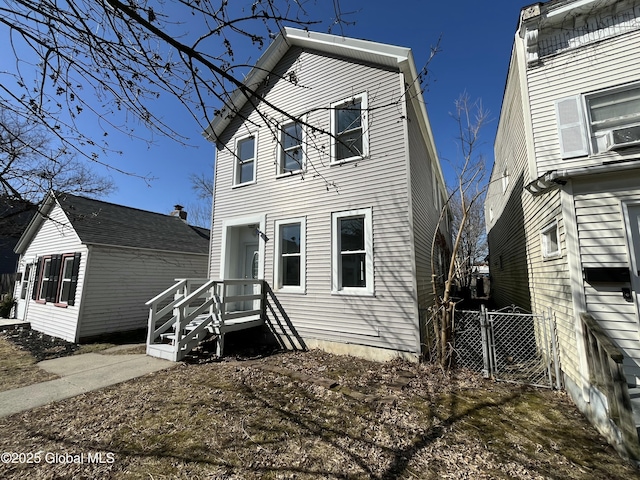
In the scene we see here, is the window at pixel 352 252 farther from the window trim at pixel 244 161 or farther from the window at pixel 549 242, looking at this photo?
the window at pixel 549 242

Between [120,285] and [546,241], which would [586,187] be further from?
[120,285]

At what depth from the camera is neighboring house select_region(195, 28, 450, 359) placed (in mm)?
6156

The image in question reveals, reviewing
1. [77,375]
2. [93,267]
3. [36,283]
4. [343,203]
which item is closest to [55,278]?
[36,283]

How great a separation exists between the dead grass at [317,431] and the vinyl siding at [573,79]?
13.5ft

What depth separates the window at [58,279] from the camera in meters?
9.70

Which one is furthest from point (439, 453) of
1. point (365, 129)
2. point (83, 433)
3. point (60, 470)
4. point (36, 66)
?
point (365, 129)

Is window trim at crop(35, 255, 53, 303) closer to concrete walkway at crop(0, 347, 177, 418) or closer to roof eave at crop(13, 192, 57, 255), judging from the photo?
roof eave at crop(13, 192, 57, 255)

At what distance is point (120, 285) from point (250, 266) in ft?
17.8

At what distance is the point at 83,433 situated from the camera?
3.52 meters

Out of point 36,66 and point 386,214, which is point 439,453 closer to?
point 386,214

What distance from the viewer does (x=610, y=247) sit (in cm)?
410

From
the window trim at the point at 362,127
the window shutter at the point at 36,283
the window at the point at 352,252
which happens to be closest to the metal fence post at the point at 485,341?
the window at the point at 352,252

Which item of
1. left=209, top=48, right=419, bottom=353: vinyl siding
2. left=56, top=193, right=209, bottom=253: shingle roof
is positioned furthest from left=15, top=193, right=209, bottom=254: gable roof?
left=209, top=48, right=419, bottom=353: vinyl siding

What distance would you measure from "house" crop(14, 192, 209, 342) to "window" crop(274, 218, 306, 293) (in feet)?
19.4
